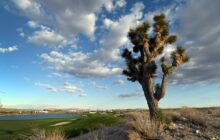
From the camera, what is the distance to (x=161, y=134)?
12.2 meters

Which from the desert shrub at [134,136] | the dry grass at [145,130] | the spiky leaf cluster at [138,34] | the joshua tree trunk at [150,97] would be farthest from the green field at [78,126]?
the spiky leaf cluster at [138,34]

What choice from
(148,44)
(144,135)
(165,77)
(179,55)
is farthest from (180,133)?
(148,44)

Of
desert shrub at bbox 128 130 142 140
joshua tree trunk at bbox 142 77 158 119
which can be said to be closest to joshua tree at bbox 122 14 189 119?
joshua tree trunk at bbox 142 77 158 119

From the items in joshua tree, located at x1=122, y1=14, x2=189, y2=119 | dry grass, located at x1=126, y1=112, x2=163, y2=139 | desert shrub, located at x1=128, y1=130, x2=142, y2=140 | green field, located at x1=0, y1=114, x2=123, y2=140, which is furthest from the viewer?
green field, located at x1=0, y1=114, x2=123, y2=140

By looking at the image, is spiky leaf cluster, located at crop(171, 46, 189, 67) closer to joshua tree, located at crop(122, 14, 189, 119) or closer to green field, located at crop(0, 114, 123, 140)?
joshua tree, located at crop(122, 14, 189, 119)

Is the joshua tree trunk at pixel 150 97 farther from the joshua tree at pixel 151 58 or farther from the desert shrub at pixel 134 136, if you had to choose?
the desert shrub at pixel 134 136

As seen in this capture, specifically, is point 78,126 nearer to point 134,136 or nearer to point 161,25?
point 161,25

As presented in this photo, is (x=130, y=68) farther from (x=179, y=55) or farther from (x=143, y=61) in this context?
(x=179, y=55)

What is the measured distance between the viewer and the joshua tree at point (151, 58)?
47.1ft

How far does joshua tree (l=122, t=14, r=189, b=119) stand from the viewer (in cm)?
1437

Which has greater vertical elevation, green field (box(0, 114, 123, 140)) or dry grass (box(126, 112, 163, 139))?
green field (box(0, 114, 123, 140))

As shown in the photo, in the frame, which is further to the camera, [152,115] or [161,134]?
[152,115]

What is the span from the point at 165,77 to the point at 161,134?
3.22m

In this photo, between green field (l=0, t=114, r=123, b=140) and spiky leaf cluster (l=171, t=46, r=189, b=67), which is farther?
green field (l=0, t=114, r=123, b=140)
